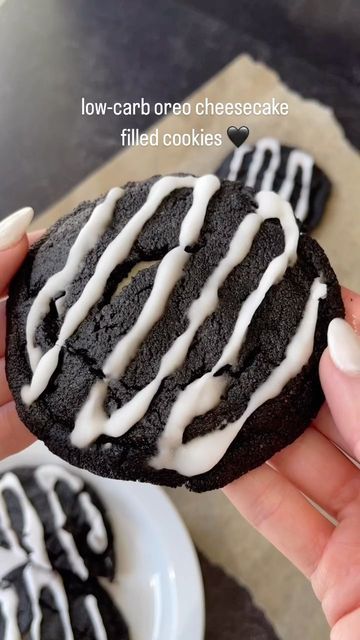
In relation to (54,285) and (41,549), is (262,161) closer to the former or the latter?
(54,285)

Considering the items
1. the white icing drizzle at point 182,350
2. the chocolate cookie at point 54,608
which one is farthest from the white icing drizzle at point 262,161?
the chocolate cookie at point 54,608

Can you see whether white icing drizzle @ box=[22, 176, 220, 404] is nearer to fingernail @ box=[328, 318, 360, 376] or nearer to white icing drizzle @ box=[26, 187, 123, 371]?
white icing drizzle @ box=[26, 187, 123, 371]

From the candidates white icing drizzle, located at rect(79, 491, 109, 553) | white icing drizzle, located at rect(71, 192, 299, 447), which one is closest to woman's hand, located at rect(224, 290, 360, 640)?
white icing drizzle, located at rect(71, 192, 299, 447)

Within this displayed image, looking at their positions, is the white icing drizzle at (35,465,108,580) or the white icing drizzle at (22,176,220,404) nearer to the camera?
the white icing drizzle at (22,176,220,404)

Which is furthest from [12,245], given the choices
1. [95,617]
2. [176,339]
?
[95,617]

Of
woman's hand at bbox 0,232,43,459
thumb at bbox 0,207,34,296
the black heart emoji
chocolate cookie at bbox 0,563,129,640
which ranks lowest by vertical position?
chocolate cookie at bbox 0,563,129,640

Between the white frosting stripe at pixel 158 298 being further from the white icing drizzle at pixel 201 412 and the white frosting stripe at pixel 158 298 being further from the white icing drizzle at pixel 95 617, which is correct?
the white icing drizzle at pixel 95 617
